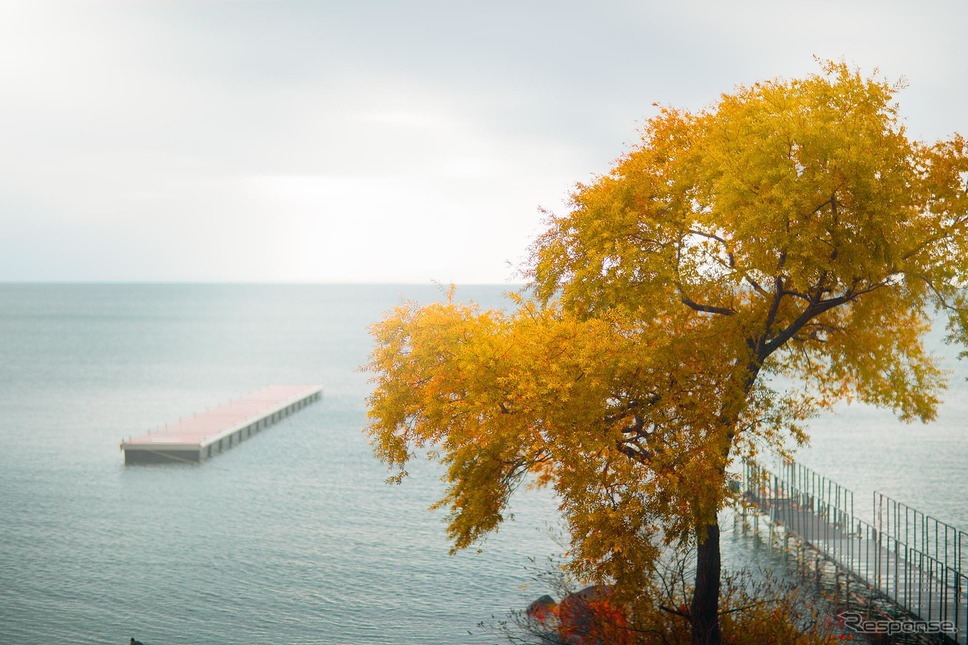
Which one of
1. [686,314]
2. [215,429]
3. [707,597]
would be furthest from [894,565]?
[215,429]

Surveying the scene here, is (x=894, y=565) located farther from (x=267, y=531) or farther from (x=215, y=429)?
(x=215, y=429)

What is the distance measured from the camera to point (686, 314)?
2502 cm

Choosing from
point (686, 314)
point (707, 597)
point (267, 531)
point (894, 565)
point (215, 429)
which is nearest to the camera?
point (707, 597)

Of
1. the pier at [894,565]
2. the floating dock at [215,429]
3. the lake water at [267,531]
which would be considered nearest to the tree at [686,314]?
the pier at [894,565]

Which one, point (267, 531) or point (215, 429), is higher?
point (215, 429)

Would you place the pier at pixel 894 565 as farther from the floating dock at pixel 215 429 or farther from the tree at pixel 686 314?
the floating dock at pixel 215 429

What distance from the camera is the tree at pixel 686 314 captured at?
2053 centimetres

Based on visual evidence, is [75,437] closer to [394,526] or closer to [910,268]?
Result: [394,526]

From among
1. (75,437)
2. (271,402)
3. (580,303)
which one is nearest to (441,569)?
(580,303)

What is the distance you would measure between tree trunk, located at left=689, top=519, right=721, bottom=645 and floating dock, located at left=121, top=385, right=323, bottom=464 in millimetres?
41961

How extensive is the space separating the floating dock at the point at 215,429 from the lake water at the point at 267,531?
144cm

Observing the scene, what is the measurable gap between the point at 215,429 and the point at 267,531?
2489cm

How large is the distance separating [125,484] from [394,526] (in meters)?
17.7

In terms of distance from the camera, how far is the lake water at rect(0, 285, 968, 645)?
32250mm
